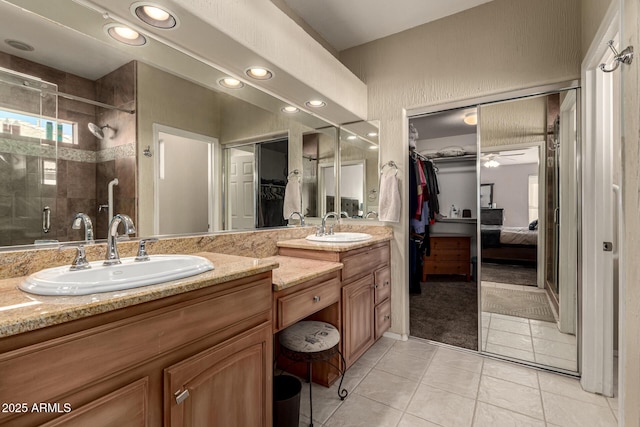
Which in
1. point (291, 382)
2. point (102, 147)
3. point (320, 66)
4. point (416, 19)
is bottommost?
point (291, 382)

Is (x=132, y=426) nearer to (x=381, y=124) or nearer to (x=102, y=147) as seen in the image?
(x=102, y=147)

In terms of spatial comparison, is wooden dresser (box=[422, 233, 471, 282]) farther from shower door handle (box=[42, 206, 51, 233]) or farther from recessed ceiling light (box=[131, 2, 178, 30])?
shower door handle (box=[42, 206, 51, 233])

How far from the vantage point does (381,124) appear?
2740 mm

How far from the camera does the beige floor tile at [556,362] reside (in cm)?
208

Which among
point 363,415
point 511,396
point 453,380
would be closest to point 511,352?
point 511,396

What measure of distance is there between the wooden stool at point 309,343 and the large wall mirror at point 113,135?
0.75 meters

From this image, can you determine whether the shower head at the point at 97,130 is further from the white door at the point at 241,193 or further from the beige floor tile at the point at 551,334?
the beige floor tile at the point at 551,334

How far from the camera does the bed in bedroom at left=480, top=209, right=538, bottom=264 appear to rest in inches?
90.4

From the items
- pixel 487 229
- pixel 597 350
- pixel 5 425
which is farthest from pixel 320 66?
pixel 597 350

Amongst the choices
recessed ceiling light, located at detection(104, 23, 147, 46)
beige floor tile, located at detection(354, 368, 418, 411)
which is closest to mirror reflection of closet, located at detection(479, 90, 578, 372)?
beige floor tile, located at detection(354, 368, 418, 411)

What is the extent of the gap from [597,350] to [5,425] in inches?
109

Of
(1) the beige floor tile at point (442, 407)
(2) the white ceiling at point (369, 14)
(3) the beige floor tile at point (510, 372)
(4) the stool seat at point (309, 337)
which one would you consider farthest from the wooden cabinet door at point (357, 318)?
(2) the white ceiling at point (369, 14)

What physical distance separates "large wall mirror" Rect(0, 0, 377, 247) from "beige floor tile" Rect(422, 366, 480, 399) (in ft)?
5.39

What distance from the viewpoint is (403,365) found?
2.20m
